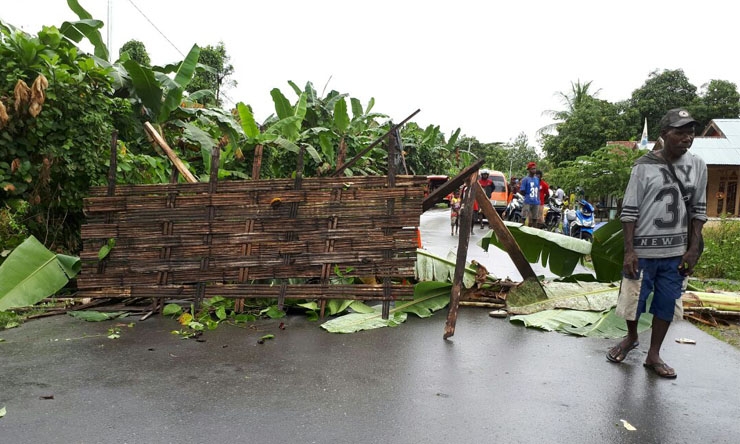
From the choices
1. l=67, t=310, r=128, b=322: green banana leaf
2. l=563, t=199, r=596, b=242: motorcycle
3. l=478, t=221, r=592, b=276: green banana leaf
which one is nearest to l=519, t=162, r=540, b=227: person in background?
l=563, t=199, r=596, b=242: motorcycle

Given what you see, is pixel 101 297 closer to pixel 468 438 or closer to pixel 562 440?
pixel 468 438

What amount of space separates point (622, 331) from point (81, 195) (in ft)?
20.6

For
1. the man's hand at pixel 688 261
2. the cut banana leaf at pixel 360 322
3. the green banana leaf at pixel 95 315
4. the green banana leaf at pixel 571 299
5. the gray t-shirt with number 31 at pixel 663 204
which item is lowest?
the green banana leaf at pixel 95 315

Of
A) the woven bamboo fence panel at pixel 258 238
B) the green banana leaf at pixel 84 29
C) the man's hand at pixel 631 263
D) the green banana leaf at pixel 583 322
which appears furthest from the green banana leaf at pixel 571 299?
the green banana leaf at pixel 84 29

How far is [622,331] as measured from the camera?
5.11 meters

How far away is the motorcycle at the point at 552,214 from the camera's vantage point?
16969 millimetres

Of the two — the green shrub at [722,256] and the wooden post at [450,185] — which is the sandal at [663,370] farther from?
the green shrub at [722,256]

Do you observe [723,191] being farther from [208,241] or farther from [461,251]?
[208,241]

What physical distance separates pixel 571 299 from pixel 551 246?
728 millimetres

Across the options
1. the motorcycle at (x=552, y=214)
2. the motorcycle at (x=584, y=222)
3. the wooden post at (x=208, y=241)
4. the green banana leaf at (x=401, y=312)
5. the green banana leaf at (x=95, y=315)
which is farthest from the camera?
the motorcycle at (x=552, y=214)

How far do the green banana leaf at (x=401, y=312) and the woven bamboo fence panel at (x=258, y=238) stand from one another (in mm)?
229

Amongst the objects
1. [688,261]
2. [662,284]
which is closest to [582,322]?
[662,284]

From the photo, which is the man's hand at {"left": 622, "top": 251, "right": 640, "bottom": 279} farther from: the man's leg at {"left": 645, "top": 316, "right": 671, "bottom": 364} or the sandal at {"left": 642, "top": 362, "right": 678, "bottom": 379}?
the sandal at {"left": 642, "top": 362, "right": 678, "bottom": 379}

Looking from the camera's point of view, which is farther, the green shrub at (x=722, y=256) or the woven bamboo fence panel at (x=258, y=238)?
the green shrub at (x=722, y=256)
